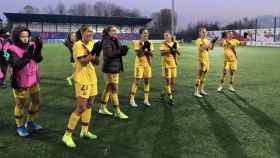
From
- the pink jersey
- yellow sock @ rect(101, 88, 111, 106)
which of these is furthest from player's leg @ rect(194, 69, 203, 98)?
the pink jersey

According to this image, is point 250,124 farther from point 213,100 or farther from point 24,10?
point 24,10

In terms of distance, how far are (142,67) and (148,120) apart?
1676mm

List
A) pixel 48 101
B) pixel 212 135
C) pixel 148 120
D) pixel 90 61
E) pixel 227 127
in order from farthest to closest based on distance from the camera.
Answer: pixel 48 101
pixel 148 120
pixel 227 127
pixel 212 135
pixel 90 61

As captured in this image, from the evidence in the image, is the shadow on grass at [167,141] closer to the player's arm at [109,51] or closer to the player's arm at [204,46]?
the player's arm at [109,51]

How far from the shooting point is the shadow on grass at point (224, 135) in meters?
5.59

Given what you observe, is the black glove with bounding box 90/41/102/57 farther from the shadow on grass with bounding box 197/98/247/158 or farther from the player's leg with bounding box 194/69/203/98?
the player's leg with bounding box 194/69/203/98

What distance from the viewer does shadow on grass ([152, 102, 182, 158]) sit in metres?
5.53

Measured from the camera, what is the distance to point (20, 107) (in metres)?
6.32

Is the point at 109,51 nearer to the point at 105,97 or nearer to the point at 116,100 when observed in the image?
the point at 116,100

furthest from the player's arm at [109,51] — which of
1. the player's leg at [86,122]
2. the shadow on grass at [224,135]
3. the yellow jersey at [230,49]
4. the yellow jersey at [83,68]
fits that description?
the yellow jersey at [230,49]

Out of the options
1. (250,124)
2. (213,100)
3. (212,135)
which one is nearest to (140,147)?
(212,135)

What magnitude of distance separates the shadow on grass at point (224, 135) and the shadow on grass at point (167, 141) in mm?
801

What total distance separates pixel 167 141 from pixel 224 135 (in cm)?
121

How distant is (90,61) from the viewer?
18.5 ft
